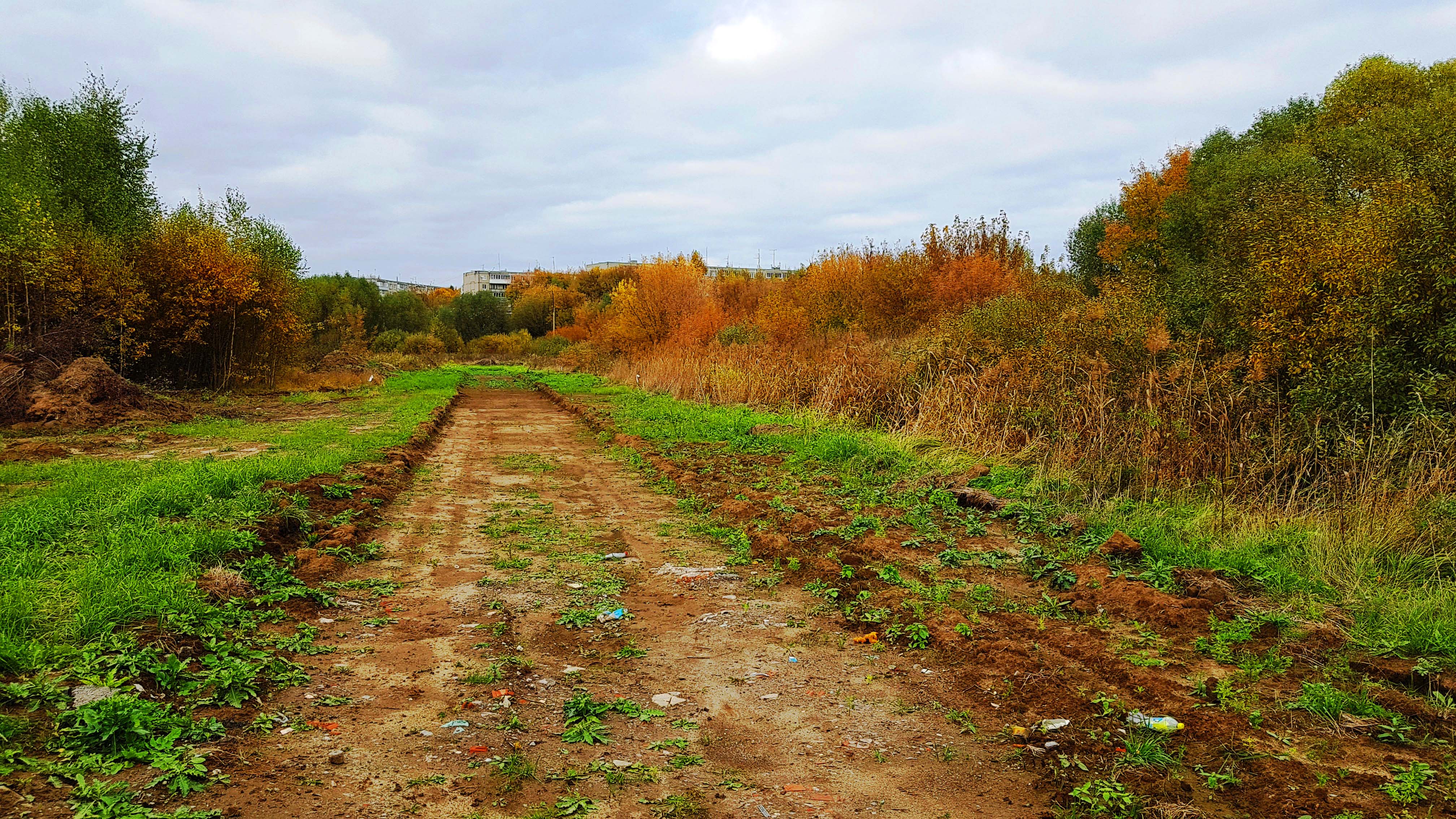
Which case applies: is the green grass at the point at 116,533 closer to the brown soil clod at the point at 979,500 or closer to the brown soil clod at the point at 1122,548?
the brown soil clod at the point at 1122,548

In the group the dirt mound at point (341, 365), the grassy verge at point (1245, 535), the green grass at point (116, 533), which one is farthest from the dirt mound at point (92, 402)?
the dirt mound at point (341, 365)

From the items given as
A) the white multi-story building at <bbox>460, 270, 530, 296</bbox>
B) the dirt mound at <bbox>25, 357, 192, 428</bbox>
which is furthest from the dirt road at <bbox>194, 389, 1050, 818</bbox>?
Result: the white multi-story building at <bbox>460, 270, 530, 296</bbox>

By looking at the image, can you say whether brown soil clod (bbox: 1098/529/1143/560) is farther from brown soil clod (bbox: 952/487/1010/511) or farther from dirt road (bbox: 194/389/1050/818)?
dirt road (bbox: 194/389/1050/818)

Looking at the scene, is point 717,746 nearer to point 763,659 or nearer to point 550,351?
point 763,659

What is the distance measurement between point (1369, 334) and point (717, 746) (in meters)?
7.68

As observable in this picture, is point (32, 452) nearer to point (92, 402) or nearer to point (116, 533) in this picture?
point (92, 402)

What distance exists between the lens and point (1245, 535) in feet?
21.5

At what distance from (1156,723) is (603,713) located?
2784 mm

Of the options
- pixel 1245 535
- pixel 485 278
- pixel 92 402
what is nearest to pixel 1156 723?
pixel 1245 535

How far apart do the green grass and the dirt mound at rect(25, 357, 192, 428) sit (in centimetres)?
551

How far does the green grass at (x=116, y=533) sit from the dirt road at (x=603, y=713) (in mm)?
1089

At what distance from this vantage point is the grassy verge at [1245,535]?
482 cm

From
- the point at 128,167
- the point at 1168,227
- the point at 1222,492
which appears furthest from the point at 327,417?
the point at 1168,227

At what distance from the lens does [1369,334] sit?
7559 millimetres
